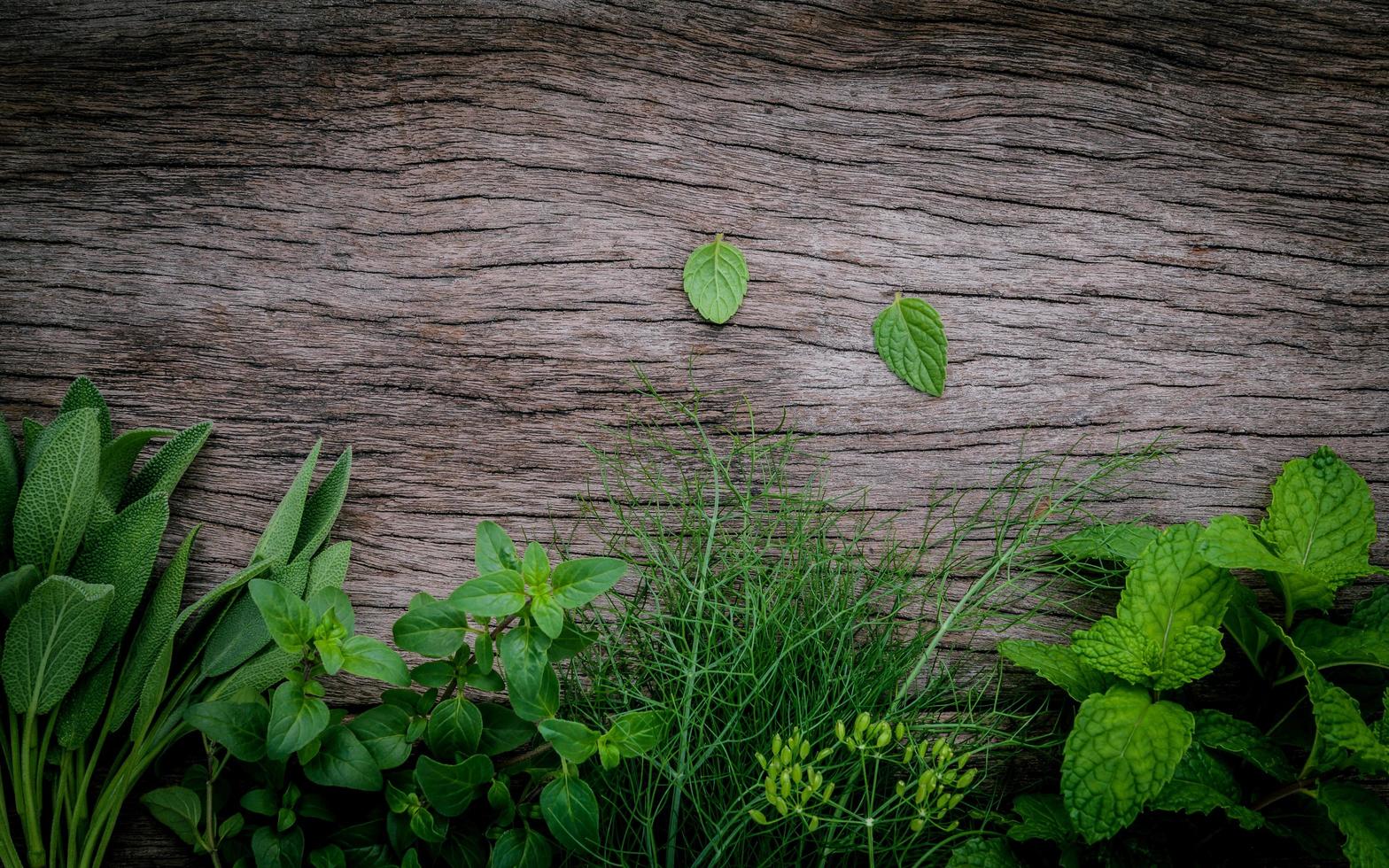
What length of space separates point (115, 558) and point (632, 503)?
1080 millimetres

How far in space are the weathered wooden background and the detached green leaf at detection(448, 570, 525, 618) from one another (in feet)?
1.72

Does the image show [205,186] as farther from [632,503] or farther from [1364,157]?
[1364,157]

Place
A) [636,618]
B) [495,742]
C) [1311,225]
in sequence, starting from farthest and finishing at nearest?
[1311,225]
[636,618]
[495,742]

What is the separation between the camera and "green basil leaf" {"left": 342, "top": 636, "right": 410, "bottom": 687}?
1360mm

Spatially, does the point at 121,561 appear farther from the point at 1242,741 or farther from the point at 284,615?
the point at 1242,741

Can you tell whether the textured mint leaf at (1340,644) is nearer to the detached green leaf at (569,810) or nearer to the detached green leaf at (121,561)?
the detached green leaf at (569,810)

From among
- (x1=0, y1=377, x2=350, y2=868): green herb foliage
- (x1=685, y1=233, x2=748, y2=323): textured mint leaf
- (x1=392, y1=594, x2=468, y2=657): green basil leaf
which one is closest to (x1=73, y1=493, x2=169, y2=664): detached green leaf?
(x1=0, y1=377, x2=350, y2=868): green herb foliage

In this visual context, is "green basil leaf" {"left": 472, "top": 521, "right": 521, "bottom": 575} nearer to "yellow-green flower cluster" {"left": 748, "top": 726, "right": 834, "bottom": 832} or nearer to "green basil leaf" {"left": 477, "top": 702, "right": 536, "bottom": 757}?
Result: "green basil leaf" {"left": 477, "top": 702, "right": 536, "bottom": 757}

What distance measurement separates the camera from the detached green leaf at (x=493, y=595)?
1.29m

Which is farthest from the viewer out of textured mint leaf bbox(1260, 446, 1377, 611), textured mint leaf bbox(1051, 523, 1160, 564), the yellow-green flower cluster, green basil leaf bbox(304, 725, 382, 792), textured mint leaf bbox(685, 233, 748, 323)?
textured mint leaf bbox(685, 233, 748, 323)

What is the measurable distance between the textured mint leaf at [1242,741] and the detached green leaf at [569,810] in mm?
1238

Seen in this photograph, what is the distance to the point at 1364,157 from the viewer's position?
80.1 inches

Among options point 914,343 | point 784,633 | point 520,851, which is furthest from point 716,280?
point 520,851

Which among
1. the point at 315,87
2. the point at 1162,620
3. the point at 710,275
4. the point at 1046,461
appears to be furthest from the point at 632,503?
the point at 315,87
